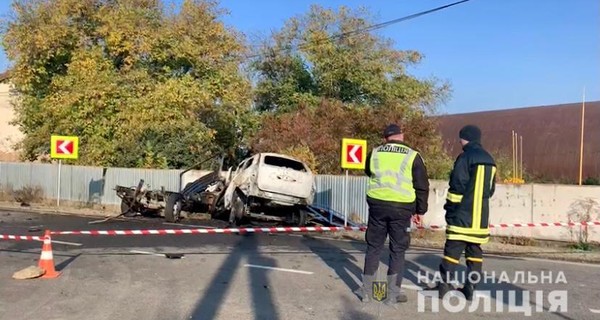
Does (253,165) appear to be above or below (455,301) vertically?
above

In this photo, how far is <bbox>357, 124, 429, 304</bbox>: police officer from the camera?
6.60 m

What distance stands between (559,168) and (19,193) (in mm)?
24792

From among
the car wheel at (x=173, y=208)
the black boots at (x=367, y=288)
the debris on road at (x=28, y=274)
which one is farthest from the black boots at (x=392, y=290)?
the car wheel at (x=173, y=208)

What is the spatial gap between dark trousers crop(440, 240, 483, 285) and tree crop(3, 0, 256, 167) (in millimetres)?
19718

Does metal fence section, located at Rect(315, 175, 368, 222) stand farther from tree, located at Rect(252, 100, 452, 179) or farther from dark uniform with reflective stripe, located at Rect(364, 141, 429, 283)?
dark uniform with reflective stripe, located at Rect(364, 141, 429, 283)

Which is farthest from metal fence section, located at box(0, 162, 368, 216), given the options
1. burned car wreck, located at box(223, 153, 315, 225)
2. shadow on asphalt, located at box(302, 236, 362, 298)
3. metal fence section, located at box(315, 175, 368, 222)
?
shadow on asphalt, located at box(302, 236, 362, 298)

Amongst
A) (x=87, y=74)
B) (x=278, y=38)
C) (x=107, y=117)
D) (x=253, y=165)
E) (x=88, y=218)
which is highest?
(x=278, y=38)

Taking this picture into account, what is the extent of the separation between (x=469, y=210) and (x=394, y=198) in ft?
2.66

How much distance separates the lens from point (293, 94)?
3144 cm

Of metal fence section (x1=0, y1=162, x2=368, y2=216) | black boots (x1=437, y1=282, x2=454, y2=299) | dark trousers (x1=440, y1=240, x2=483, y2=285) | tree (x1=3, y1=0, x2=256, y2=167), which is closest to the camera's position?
dark trousers (x1=440, y1=240, x2=483, y2=285)

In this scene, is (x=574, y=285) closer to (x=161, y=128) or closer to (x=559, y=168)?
(x=161, y=128)

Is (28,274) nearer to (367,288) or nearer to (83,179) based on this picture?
(367,288)

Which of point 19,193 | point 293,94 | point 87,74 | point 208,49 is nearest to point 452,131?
point 293,94

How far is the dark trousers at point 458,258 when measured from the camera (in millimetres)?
6801
